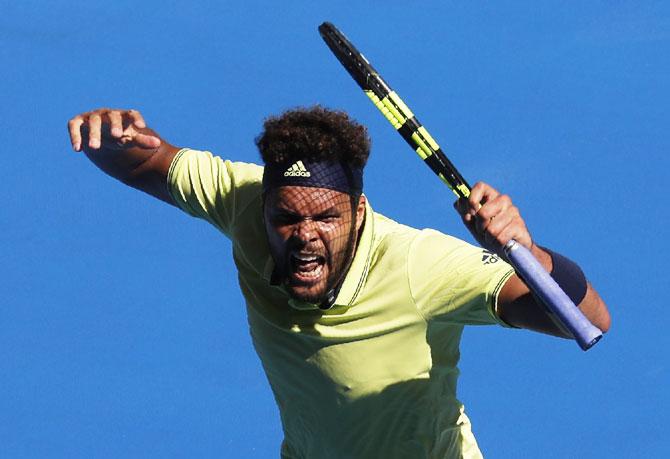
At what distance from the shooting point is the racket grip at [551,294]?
5.13 metres

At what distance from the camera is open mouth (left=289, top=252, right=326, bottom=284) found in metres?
5.94

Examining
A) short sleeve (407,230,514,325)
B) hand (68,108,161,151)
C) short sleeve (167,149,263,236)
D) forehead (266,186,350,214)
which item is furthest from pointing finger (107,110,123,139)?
short sleeve (407,230,514,325)

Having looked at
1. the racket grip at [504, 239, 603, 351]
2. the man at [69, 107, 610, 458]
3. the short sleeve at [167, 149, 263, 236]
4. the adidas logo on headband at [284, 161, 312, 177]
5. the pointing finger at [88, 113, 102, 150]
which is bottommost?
the racket grip at [504, 239, 603, 351]

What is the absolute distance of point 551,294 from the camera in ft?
16.9

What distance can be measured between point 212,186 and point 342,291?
29.7 inches

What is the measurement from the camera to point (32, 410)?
29.0 feet

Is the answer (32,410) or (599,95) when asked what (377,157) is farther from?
(32,410)

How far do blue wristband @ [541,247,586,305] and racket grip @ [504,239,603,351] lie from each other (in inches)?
6.9

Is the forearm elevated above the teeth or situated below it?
above

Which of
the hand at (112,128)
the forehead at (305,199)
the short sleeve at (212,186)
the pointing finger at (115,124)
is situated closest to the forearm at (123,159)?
the short sleeve at (212,186)

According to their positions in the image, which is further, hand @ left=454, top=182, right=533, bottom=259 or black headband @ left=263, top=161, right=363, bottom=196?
black headband @ left=263, top=161, right=363, bottom=196

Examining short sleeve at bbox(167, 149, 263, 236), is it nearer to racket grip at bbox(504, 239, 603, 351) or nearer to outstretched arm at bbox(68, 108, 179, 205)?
outstretched arm at bbox(68, 108, 179, 205)

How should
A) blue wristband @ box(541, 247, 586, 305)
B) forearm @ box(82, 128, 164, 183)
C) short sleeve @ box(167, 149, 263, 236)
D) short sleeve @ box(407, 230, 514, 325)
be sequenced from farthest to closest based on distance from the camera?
forearm @ box(82, 128, 164, 183)
short sleeve @ box(167, 149, 263, 236)
short sleeve @ box(407, 230, 514, 325)
blue wristband @ box(541, 247, 586, 305)

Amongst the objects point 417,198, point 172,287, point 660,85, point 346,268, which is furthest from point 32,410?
point 660,85
